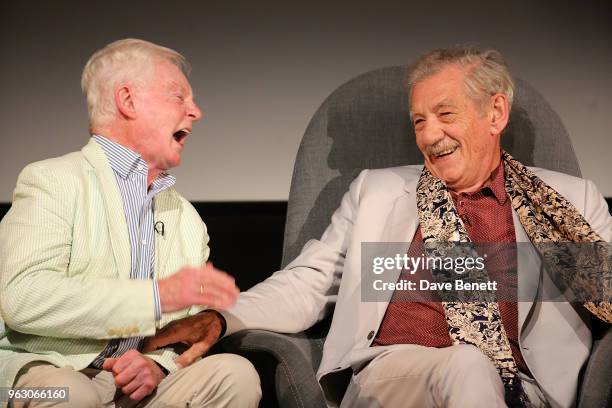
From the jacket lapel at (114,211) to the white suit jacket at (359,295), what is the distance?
386 millimetres

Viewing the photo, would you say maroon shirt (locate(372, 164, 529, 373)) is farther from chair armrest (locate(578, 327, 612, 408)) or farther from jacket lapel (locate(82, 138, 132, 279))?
jacket lapel (locate(82, 138, 132, 279))

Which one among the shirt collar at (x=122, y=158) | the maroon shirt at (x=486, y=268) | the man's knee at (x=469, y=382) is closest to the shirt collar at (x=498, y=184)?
the maroon shirt at (x=486, y=268)

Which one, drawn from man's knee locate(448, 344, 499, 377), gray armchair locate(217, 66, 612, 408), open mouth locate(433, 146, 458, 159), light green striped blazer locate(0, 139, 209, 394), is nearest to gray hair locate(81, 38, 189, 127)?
light green striped blazer locate(0, 139, 209, 394)

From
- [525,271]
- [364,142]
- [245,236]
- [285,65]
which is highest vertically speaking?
[285,65]

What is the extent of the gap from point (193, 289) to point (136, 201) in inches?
13.9

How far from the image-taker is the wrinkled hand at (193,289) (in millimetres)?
1952

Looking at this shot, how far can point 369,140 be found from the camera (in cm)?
295

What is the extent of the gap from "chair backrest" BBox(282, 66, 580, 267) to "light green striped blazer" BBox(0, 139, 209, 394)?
2.74 ft

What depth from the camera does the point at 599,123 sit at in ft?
11.8

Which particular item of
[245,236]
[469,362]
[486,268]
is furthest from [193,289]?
[245,236]

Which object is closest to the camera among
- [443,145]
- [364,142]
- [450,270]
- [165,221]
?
[165,221]

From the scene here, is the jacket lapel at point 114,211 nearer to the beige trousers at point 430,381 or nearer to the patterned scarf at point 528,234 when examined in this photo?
the beige trousers at point 430,381

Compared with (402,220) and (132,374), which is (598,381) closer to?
(402,220)

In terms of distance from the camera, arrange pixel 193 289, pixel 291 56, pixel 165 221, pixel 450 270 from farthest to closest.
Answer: pixel 291 56, pixel 450 270, pixel 165 221, pixel 193 289
